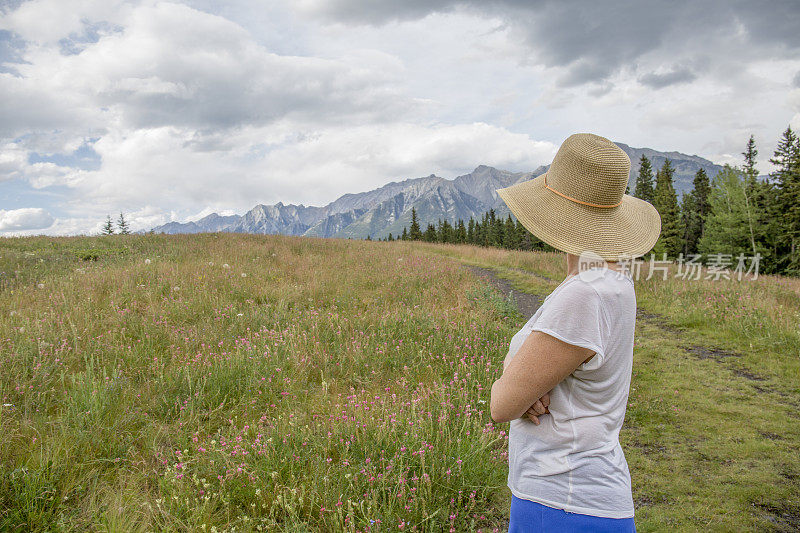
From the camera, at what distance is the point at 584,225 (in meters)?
1.63

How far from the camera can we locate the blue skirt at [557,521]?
4.81ft

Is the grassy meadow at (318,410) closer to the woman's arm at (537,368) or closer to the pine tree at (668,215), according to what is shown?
the woman's arm at (537,368)

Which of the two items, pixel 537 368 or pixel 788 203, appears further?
pixel 788 203

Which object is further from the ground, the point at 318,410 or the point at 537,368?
the point at 537,368

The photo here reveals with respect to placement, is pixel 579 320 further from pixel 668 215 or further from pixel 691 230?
pixel 691 230

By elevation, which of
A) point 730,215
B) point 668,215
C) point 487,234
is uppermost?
point 668,215

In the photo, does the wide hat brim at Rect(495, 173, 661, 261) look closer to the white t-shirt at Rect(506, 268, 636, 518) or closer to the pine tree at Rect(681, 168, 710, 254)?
the white t-shirt at Rect(506, 268, 636, 518)

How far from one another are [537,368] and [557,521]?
0.63m

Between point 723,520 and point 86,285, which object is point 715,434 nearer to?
point 723,520

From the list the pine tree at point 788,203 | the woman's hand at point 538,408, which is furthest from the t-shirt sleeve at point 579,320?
the pine tree at point 788,203

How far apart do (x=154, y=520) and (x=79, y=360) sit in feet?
10.3

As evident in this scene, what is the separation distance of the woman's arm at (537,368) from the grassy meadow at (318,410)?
1.63 meters

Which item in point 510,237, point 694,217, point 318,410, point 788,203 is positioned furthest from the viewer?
point 510,237

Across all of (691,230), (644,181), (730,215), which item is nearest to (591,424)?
(730,215)
